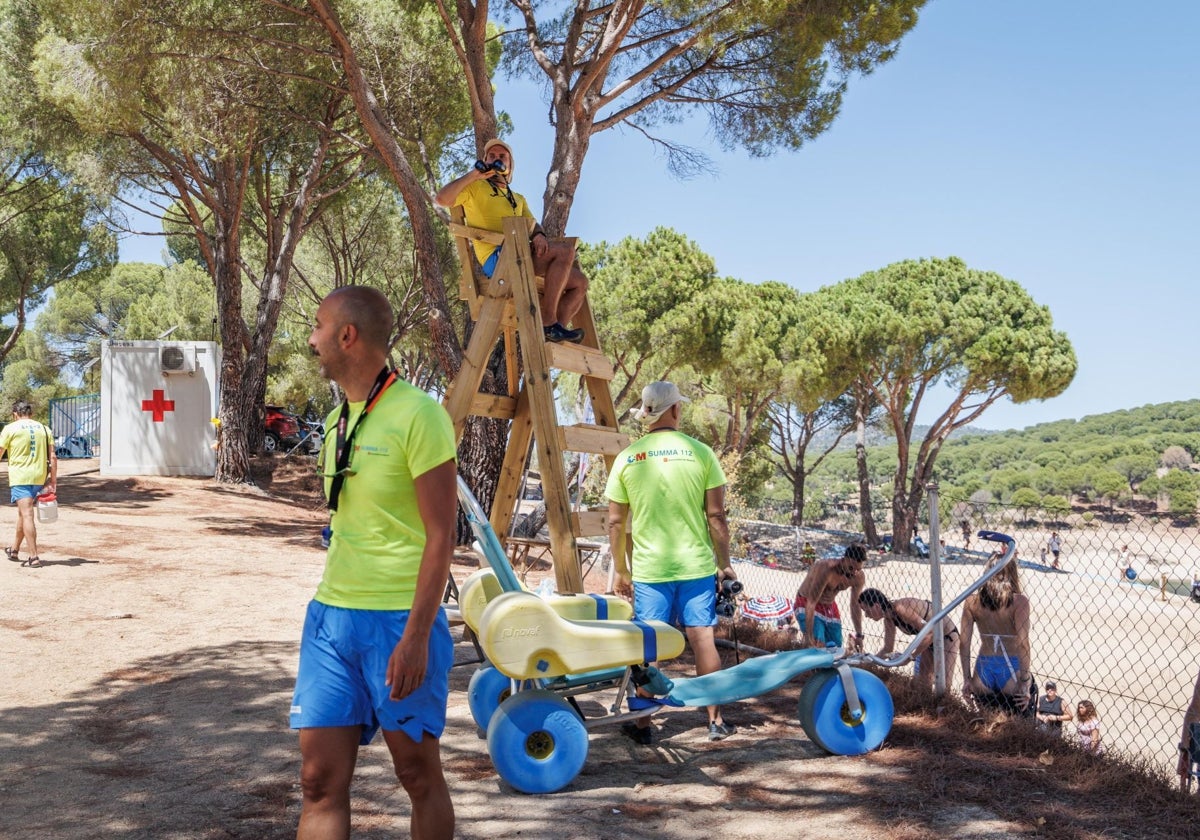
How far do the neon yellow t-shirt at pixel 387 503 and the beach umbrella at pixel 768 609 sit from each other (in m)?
5.86

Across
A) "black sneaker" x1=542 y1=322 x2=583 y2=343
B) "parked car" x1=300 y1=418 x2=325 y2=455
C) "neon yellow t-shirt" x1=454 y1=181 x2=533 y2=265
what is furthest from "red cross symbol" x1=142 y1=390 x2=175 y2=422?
"black sneaker" x1=542 y1=322 x2=583 y2=343

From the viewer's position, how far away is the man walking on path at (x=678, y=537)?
436 cm

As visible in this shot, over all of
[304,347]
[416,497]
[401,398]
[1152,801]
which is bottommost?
[1152,801]

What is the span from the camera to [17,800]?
3547 millimetres

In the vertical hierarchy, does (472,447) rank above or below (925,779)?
above

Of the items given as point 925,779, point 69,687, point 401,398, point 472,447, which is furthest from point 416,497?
point 472,447

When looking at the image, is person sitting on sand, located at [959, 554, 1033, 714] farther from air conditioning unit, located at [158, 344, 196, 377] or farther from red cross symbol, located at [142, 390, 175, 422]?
red cross symbol, located at [142, 390, 175, 422]

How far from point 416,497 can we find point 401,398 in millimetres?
247

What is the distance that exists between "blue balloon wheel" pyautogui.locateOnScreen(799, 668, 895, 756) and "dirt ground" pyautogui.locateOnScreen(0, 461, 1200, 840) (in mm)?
78

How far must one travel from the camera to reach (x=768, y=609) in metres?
8.59

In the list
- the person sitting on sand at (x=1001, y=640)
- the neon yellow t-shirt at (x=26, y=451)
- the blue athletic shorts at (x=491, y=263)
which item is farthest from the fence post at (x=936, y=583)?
the neon yellow t-shirt at (x=26, y=451)

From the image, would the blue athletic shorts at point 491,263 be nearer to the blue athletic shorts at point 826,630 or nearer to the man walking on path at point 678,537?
the man walking on path at point 678,537

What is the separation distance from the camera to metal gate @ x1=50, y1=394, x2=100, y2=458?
90.4 ft

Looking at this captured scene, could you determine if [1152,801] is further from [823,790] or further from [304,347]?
[304,347]
